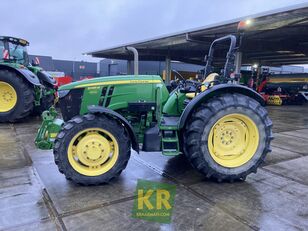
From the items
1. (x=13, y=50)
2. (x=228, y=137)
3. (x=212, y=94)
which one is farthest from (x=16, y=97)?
(x=228, y=137)

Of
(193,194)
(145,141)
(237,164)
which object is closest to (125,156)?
(145,141)

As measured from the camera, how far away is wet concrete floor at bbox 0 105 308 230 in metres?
2.39

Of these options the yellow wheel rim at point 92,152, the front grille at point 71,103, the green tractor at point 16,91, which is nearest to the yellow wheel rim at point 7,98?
the green tractor at point 16,91

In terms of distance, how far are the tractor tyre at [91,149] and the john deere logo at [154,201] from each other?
0.40 meters

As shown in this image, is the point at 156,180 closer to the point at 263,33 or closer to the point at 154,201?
the point at 154,201

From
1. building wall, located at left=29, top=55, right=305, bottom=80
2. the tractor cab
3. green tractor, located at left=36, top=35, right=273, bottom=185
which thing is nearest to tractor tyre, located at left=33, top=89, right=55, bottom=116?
the tractor cab

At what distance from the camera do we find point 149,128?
138 inches

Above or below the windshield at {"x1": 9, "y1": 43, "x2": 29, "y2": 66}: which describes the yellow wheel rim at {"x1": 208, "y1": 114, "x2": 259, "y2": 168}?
below

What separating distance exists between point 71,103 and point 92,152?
2.43 ft

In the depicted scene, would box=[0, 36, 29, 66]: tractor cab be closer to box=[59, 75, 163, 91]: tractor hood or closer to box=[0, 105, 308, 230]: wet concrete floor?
box=[0, 105, 308, 230]: wet concrete floor

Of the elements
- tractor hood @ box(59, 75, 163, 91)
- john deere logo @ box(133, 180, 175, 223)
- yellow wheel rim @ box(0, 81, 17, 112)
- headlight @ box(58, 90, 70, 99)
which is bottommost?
john deere logo @ box(133, 180, 175, 223)

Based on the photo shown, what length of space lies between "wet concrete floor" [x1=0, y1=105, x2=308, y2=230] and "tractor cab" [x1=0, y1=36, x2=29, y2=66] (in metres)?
4.44

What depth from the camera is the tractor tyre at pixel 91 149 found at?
3018 millimetres

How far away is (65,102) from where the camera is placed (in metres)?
3.46
